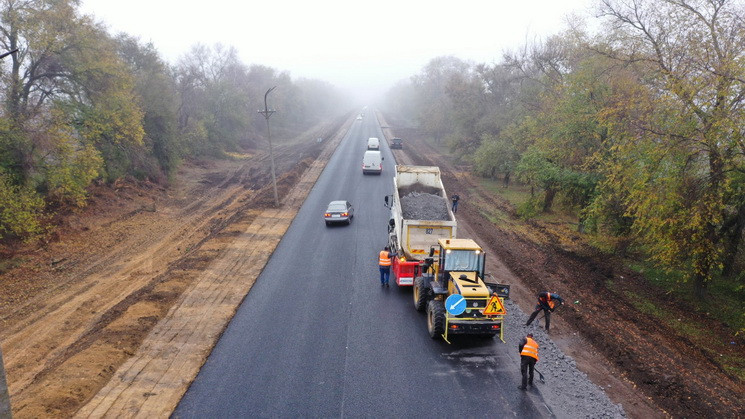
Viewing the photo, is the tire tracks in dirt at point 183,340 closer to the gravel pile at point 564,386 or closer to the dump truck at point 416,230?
the dump truck at point 416,230

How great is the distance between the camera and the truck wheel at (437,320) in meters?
11.9

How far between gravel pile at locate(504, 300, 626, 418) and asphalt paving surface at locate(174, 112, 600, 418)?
0.31 m

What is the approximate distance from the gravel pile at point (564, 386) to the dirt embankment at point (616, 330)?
0.32 m

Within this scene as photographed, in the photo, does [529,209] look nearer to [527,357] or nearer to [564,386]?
[564,386]

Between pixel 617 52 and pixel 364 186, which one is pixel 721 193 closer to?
pixel 617 52

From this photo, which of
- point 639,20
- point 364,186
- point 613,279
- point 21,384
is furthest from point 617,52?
point 21,384

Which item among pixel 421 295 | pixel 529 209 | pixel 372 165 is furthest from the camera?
pixel 372 165

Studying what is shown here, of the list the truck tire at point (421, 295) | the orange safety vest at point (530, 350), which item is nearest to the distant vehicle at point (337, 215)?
the truck tire at point (421, 295)

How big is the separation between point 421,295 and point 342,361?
362 centimetres

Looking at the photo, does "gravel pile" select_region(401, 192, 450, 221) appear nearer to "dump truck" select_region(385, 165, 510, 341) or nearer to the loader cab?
"dump truck" select_region(385, 165, 510, 341)

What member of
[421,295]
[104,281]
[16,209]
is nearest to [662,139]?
[421,295]

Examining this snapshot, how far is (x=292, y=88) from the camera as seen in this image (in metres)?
89.4

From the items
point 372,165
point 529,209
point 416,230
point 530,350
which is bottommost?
point 530,350

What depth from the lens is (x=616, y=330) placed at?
12.8 m
